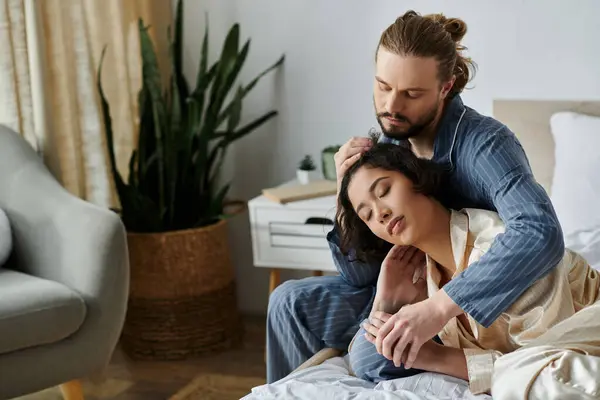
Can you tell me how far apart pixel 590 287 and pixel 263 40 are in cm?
179

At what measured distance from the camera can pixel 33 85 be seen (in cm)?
275

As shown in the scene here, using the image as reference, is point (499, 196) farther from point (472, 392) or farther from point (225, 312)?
point (225, 312)

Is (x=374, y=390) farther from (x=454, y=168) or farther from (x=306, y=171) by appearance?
(x=306, y=171)

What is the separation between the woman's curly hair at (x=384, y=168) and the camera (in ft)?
5.22

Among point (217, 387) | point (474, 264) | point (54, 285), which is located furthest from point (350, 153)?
point (217, 387)

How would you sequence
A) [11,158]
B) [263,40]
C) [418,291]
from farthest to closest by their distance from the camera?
[263,40], [11,158], [418,291]

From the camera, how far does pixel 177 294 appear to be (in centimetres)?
292

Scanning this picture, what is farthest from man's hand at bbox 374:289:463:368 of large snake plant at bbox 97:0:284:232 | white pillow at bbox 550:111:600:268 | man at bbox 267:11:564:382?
large snake plant at bbox 97:0:284:232

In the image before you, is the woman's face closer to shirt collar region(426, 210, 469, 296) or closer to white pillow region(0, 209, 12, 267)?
shirt collar region(426, 210, 469, 296)

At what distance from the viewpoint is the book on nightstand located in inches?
107

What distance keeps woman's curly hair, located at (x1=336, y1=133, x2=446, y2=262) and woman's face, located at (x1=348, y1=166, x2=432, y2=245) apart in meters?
0.01

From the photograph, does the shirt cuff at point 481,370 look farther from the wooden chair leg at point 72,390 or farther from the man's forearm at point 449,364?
the wooden chair leg at point 72,390

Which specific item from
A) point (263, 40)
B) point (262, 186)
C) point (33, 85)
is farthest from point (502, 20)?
point (33, 85)

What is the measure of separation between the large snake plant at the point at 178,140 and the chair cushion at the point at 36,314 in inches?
24.5
